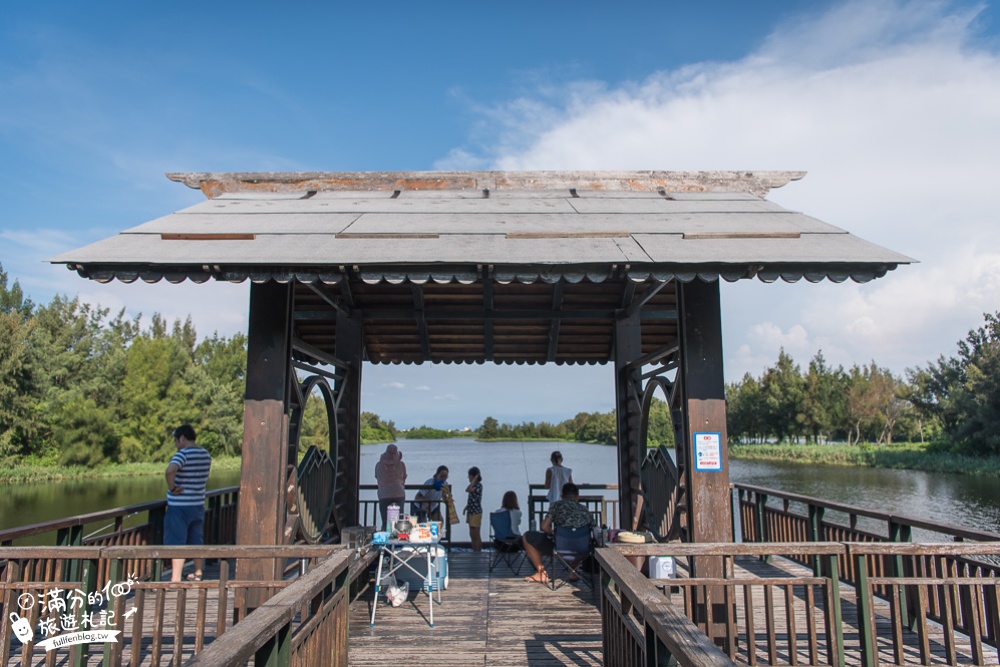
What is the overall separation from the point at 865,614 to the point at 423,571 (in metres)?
4.08

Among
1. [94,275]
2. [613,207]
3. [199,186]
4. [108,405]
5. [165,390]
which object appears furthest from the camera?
[165,390]

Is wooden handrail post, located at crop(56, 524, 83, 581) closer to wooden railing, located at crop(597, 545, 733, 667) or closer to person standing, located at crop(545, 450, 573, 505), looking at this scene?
wooden railing, located at crop(597, 545, 733, 667)

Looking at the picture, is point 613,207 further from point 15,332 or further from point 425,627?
point 15,332

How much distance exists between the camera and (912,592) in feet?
18.7

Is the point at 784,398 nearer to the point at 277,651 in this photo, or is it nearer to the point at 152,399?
the point at 152,399

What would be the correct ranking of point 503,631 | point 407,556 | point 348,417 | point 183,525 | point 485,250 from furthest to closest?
1. point 348,417
2. point 407,556
3. point 183,525
4. point 503,631
5. point 485,250

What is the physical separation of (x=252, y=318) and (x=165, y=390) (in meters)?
48.3

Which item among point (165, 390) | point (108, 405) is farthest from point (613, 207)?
point (165, 390)

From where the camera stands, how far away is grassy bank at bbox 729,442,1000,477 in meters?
36.7

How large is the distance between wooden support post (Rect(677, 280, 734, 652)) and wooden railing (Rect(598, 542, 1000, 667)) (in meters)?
0.25

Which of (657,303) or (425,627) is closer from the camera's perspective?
(425,627)

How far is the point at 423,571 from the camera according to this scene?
264 inches

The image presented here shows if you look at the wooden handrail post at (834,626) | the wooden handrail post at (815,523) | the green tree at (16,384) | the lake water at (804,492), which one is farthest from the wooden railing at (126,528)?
the green tree at (16,384)

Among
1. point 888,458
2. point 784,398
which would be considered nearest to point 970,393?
Result: point 888,458
